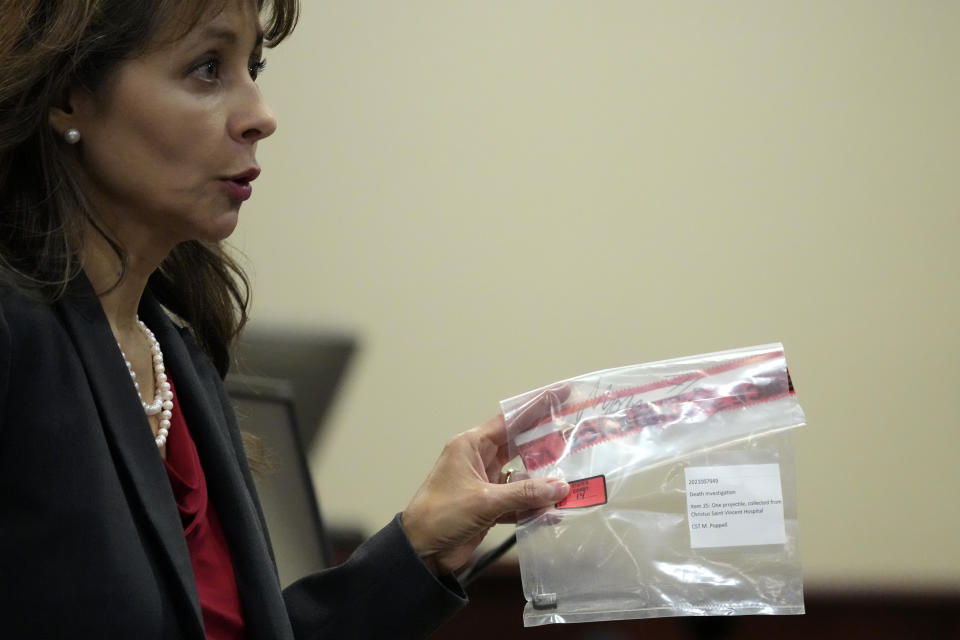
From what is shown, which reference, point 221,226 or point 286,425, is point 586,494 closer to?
point 221,226

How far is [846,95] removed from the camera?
7.30 feet

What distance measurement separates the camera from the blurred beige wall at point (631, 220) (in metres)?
2.21

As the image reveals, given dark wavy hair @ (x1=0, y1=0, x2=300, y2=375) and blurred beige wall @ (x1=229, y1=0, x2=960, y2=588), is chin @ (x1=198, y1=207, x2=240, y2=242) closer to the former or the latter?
dark wavy hair @ (x1=0, y1=0, x2=300, y2=375)

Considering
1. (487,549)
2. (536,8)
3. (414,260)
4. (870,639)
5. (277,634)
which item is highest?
(536,8)

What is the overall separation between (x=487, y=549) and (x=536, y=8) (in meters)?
1.22

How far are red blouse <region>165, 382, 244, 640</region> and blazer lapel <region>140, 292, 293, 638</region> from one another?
0.01m

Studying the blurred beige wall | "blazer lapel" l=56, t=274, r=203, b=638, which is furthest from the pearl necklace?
the blurred beige wall

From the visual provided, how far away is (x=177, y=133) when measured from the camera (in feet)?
2.97

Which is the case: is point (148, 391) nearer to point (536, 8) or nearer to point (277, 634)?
point (277, 634)

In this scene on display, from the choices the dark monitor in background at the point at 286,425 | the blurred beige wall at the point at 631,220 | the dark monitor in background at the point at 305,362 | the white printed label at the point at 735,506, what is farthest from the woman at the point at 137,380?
the blurred beige wall at the point at 631,220

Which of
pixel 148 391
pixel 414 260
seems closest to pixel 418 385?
pixel 414 260

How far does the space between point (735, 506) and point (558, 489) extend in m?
0.17

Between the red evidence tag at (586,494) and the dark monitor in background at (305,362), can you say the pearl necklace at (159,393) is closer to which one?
the red evidence tag at (586,494)

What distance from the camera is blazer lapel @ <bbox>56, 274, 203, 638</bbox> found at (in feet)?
2.75
